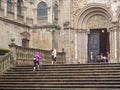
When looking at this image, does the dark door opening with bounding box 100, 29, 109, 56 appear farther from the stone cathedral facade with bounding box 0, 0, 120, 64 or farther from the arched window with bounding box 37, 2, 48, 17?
the arched window with bounding box 37, 2, 48, 17

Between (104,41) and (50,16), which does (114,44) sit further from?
(50,16)

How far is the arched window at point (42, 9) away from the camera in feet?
111

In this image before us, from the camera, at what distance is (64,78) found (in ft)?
65.4

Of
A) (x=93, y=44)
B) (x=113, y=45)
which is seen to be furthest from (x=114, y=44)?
(x=93, y=44)

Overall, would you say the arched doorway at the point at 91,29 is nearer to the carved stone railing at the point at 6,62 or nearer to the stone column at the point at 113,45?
the stone column at the point at 113,45

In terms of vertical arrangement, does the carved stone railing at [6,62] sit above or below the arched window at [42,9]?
below

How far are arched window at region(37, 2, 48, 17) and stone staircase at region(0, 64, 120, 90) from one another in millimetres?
12035

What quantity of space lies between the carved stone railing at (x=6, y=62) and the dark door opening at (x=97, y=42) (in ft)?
37.4

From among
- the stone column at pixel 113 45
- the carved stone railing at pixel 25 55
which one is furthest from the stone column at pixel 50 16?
the stone column at pixel 113 45

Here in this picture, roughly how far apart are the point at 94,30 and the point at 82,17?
5.67ft

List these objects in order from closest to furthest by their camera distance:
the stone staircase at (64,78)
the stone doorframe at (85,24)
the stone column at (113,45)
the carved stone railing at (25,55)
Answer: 1. the stone staircase at (64,78)
2. the carved stone railing at (25,55)
3. the stone column at (113,45)
4. the stone doorframe at (85,24)

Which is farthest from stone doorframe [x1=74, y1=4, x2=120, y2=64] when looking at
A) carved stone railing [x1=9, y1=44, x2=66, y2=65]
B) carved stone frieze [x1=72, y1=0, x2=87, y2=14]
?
carved stone railing [x1=9, y1=44, x2=66, y2=65]

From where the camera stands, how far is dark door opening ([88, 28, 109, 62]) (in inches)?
1302

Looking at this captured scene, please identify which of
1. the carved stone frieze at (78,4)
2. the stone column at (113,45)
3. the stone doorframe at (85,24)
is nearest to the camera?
the stone column at (113,45)
